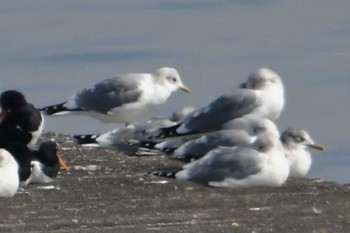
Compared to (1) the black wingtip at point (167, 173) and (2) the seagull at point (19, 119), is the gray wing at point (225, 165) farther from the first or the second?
(2) the seagull at point (19, 119)

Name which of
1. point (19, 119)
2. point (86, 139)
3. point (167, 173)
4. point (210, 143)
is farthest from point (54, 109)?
point (167, 173)

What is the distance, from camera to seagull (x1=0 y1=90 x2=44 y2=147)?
35.5 ft

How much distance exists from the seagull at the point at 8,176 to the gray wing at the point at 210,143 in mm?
2029

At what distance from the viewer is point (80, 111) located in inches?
537

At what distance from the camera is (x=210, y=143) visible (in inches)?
432

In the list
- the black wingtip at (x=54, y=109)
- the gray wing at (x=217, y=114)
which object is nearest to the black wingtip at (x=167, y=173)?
the gray wing at (x=217, y=114)

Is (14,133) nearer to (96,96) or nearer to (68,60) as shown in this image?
(96,96)

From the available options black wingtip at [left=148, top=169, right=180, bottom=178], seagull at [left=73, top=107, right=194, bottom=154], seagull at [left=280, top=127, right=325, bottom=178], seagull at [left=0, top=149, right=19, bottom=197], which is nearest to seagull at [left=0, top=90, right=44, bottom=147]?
seagull at [left=73, top=107, right=194, bottom=154]

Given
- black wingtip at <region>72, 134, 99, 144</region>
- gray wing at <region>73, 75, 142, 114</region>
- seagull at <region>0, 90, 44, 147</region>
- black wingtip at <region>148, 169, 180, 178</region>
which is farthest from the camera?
gray wing at <region>73, 75, 142, 114</region>

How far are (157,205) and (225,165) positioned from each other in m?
1.18

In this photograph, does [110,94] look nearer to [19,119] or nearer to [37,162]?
[19,119]

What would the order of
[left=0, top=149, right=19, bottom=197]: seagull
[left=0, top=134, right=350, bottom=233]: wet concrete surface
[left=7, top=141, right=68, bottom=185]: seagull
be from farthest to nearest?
1. [left=7, top=141, right=68, bottom=185]: seagull
2. [left=0, top=149, right=19, bottom=197]: seagull
3. [left=0, top=134, right=350, bottom=233]: wet concrete surface

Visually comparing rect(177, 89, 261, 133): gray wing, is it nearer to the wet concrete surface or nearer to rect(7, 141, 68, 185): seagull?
the wet concrete surface

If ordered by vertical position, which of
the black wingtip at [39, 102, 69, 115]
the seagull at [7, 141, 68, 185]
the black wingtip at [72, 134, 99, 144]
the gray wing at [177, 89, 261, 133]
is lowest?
the seagull at [7, 141, 68, 185]
